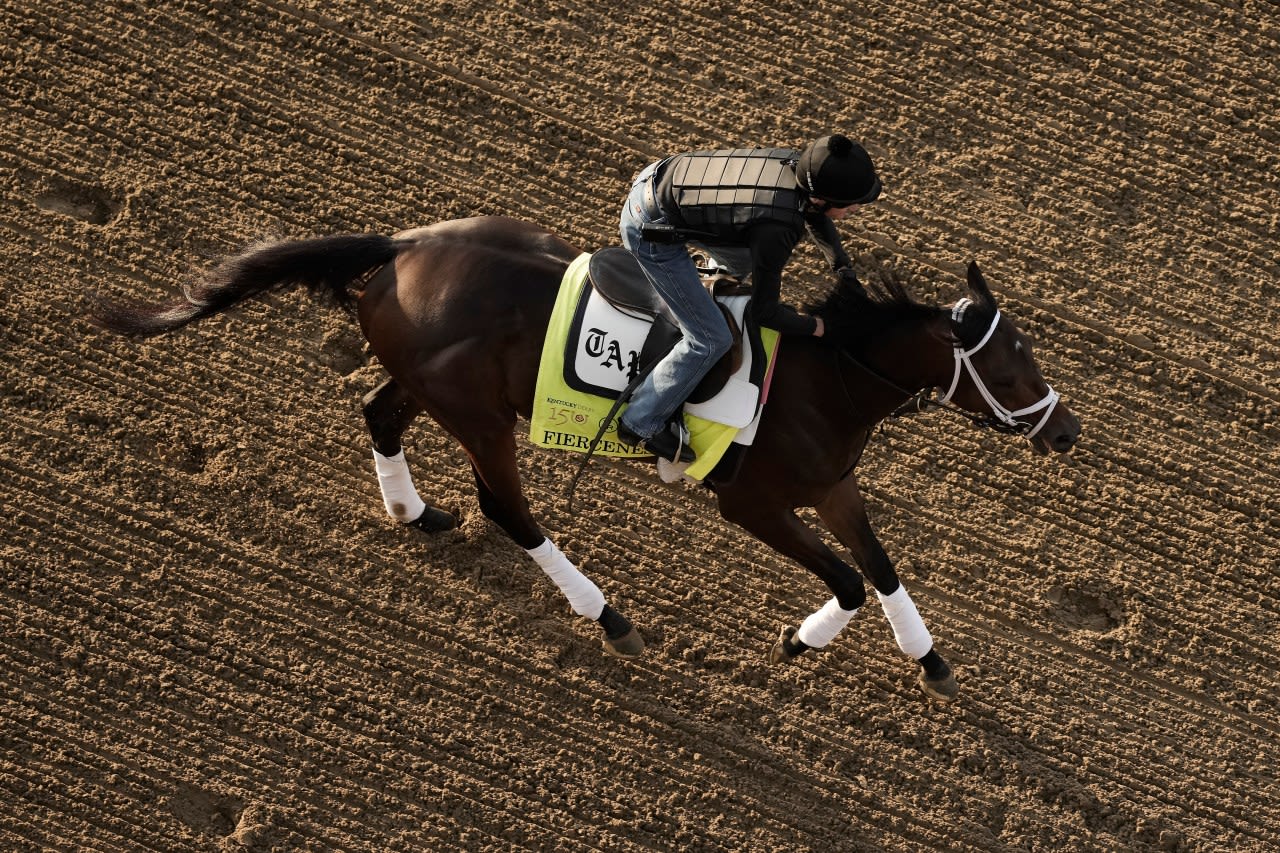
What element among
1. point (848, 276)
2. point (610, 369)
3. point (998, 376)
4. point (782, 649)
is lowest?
point (782, 649)

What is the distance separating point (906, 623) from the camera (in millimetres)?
5887

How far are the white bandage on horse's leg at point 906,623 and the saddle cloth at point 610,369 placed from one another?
1116 millimetres

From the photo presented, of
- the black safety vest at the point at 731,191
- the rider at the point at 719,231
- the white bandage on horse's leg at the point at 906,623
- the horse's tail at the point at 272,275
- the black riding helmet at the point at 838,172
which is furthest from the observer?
the white bandage on horse's leg at the point at 906,623

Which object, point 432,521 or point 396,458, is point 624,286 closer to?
point 396,458

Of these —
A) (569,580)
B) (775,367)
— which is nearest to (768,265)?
(775,367)

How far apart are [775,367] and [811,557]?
87cm

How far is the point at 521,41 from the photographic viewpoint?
729 cm

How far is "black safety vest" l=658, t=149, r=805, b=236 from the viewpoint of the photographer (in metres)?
4.63

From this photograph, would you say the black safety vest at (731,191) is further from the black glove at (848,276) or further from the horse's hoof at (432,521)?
the horse's hoof at (432,521)

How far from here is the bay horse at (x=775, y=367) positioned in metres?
5.05

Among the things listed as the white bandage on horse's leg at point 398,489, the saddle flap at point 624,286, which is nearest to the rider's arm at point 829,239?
the saddle flap at point 624,286

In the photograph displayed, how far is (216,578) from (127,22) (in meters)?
3.21

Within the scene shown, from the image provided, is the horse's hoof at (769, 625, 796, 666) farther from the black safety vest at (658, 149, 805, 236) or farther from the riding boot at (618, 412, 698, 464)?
the black safety vest at (658, 149, 805, 236)

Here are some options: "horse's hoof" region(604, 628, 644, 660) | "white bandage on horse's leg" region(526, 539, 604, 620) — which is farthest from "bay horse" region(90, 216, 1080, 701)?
"horse's hoof" region(604, 628, 644, 660)
